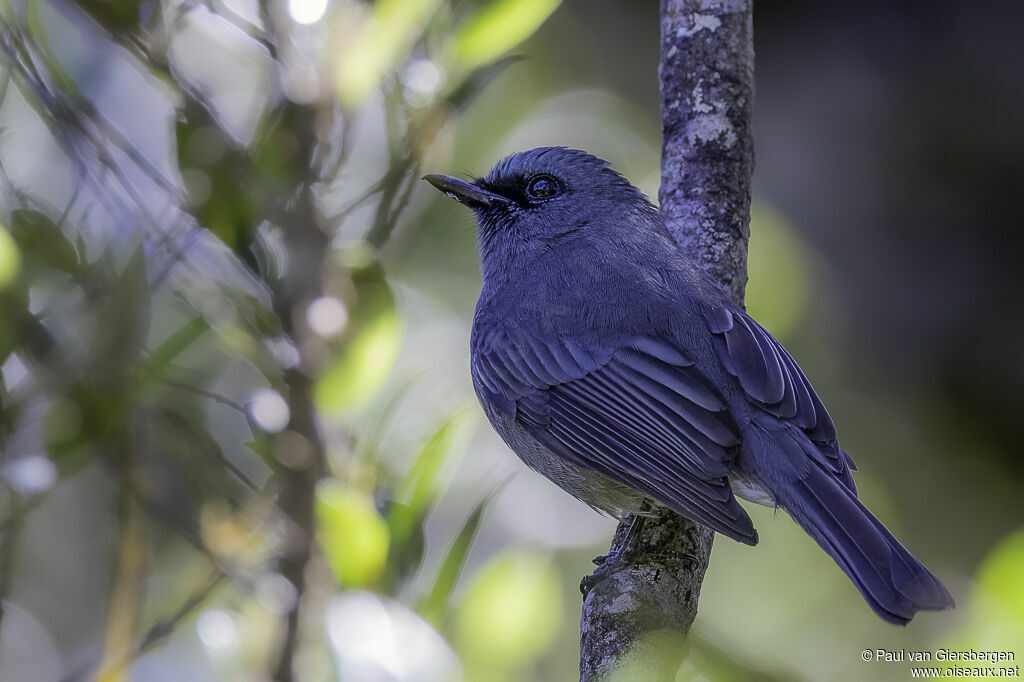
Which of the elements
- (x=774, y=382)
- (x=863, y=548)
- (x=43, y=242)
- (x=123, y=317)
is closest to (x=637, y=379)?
(x=774, y=382)

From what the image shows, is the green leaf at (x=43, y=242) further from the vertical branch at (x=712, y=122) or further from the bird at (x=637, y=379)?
the vertical branch at (x=712, y=122)

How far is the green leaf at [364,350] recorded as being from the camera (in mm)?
1743

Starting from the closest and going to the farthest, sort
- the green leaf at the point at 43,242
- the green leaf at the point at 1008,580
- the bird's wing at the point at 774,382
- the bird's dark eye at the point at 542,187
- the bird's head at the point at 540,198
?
the green leaf at the point at 43,242 < the green leaf at the point at 1008,580 < the bird's wing at the point at 774,382 < the bird's head at the point at 540,198 < the bird's dark eye at the point at 542,187

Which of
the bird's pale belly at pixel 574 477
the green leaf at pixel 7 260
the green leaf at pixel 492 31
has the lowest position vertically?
the bird's pale belly at pixel 574 477

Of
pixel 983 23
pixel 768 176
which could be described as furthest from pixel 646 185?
pixel 983 23

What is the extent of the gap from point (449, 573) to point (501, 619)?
156mm

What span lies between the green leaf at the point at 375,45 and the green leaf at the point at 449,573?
2.83 feet

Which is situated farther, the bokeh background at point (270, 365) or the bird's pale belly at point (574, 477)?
the bird's pale belly at point (574, 477)

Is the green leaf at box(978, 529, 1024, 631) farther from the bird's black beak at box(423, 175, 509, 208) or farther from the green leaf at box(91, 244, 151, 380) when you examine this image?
the bird's black beak at box(423, 175, 509, 208)

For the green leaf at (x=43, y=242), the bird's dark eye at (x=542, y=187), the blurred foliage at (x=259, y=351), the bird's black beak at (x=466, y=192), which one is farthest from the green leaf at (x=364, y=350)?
the bird's dark eye at (x=542, y=187)

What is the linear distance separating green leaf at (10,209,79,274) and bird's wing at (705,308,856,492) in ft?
5.80

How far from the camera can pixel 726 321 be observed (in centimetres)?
284

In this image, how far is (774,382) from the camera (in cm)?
268

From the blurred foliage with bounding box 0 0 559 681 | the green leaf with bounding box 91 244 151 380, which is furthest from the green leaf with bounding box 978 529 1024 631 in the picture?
the green leaf with bounding box 91 244 151 380
